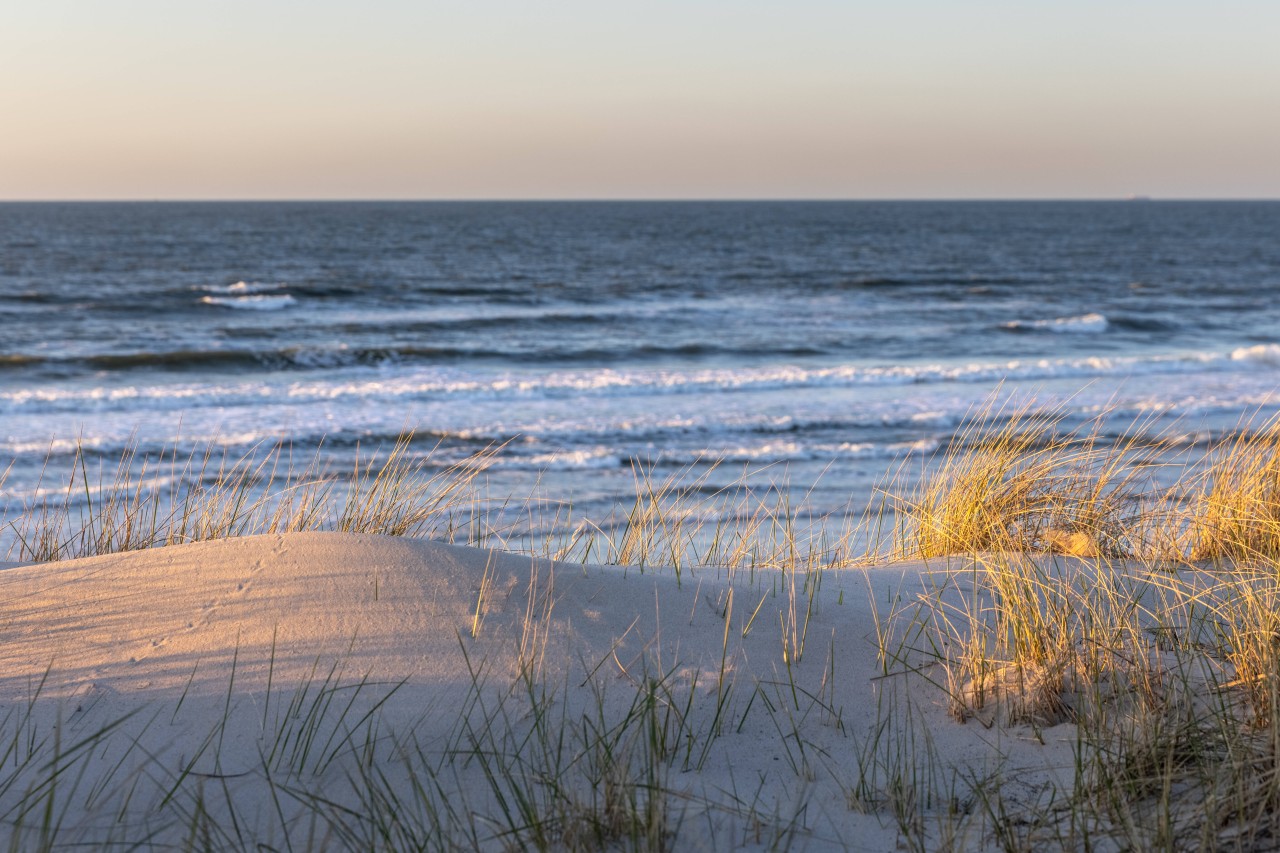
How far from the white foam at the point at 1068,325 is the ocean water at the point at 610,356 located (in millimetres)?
106

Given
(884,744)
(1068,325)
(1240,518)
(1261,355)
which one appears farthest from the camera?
(1068,325)

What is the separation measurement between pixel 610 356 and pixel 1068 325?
10798 mm

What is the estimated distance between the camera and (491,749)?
2.40m

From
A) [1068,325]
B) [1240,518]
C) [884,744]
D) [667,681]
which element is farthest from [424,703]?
[1068,325]

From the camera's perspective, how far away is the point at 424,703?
2.56 meters

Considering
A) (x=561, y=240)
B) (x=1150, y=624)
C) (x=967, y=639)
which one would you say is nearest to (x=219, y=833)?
(x=967, y=639)

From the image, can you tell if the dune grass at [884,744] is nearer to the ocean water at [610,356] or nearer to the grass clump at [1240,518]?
the grass clump at [1240,518]

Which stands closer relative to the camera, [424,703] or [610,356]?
[424,703]

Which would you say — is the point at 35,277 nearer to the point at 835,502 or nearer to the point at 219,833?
the point at 835,502

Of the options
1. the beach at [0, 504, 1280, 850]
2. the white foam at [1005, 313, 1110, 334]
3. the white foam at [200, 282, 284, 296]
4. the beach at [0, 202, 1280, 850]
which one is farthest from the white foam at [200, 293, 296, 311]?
the beach at [0, 504, 1280, 850]

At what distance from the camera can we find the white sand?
2125 mm

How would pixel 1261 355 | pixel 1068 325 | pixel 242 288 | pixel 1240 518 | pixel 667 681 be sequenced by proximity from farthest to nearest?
pixel 242 288
pixel 1068 325
pixel 1261 355
pixel 1240 518
pixel 667 681

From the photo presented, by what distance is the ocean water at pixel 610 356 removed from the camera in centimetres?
1095

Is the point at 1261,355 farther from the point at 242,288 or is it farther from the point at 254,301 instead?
the point at 242,288
